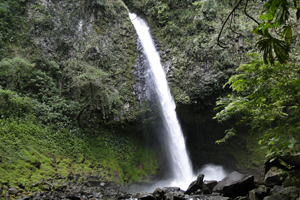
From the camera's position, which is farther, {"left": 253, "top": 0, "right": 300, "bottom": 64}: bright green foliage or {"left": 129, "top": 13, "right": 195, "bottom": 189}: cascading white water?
{"left": 129, "top": 13, "right": 195, "bottom": 189}: cascading white water

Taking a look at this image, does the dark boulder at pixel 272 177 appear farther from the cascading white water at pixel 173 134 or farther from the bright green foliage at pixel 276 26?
the cascading white water at pixel 173 134

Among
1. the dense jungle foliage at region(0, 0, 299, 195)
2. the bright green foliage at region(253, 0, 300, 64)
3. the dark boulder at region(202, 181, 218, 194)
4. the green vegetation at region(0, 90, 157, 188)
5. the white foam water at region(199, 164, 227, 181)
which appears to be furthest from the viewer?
the white foam water at region(199, 164, 227, 181)

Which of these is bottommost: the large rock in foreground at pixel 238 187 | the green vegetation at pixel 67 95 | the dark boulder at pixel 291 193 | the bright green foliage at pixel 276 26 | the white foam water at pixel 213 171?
the dark boulder at pixel 291 193

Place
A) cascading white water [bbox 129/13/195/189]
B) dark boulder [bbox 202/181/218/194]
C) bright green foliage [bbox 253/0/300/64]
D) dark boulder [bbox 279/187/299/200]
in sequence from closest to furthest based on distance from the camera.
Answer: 1. bright green foliage [bbox 253/0/300/64]
2. dark boulder [bbox 279/187/299/200]
3. dark boulder [bbox 202/181/218/194]
4. cascading white water [bbox 129/13/195/189]

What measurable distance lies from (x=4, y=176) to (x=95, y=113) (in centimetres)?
593

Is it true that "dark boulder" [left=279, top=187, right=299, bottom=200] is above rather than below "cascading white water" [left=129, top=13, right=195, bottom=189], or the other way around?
below

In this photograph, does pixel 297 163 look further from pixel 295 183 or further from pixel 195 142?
pixel 195 142

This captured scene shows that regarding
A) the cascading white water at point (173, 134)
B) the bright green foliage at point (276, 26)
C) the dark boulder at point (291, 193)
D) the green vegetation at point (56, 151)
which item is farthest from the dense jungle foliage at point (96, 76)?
the bright green foliage at point (276, 26)

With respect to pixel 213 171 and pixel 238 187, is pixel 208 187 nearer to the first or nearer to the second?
A: pixel 238 187

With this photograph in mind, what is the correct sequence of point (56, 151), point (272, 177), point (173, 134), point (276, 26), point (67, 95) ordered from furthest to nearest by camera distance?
point (173, 134), point (67, 95), point (56, 151), point (272, 177), point (276, 26)

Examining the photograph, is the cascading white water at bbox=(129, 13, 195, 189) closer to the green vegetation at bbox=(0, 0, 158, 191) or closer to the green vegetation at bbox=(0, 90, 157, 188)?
the green vegetation at bbox=(0, 0, 158, 191)

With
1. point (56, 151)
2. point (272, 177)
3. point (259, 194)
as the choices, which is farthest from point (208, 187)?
point (56, 151)

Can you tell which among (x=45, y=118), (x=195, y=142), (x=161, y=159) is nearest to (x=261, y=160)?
(x=195, y=142)

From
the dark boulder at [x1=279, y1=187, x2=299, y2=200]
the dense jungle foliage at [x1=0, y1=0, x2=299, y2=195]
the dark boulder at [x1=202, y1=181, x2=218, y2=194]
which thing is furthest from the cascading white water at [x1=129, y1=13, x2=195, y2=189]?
the dark boulder at [x1=279, y1=187, x2=299, y2=200]
